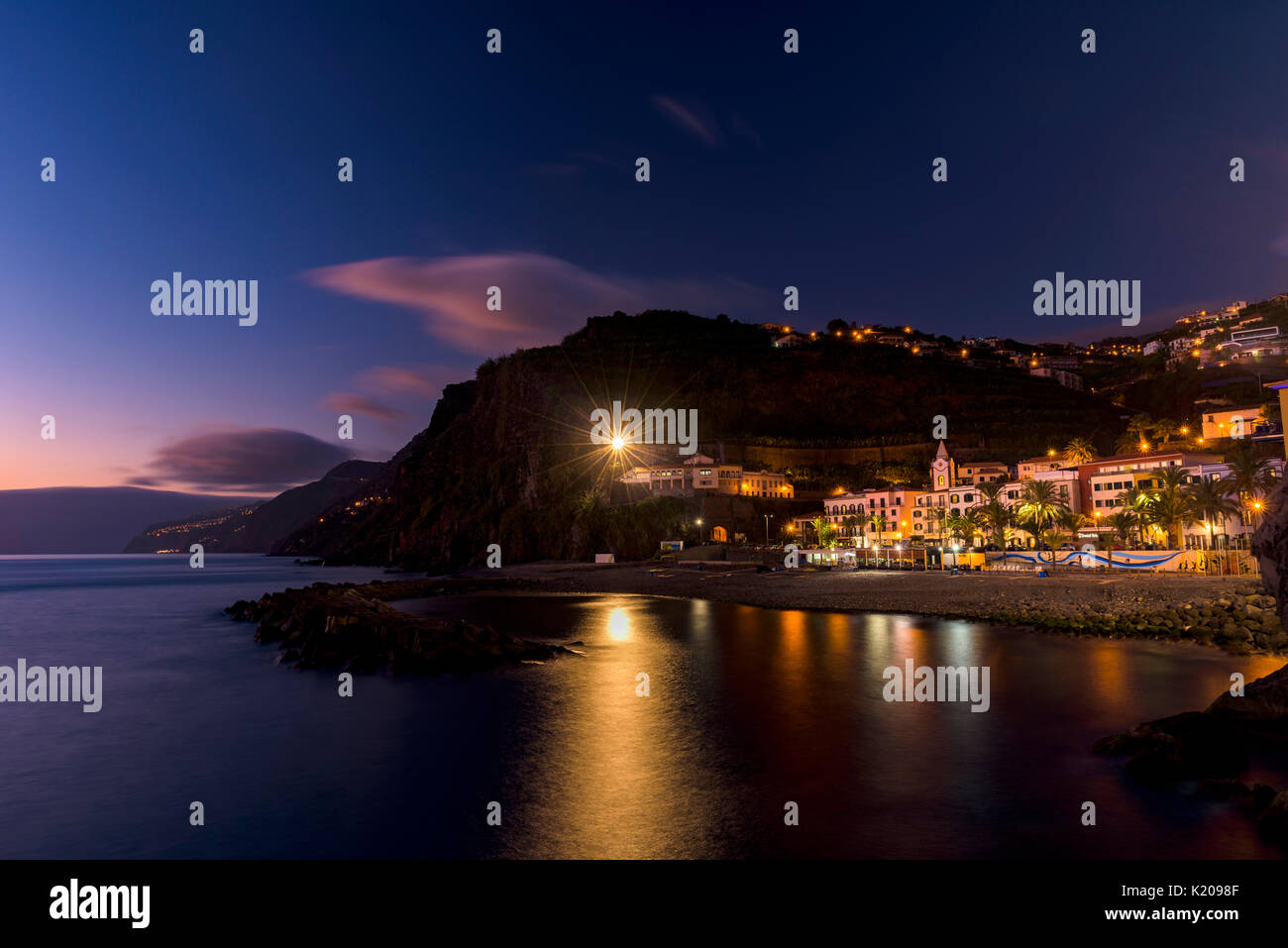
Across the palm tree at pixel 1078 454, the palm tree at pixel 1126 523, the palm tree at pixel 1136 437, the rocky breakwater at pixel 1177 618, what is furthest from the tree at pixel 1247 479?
the palm tree at pixel 1136 437

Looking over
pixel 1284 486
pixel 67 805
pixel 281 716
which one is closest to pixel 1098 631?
pixel 1284 486

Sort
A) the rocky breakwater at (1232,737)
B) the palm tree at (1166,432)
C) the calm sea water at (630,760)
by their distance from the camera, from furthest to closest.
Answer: the palm tree at (1166,432)
the rocky breakwater at (1232,737)
the calm sea water at (630,760)

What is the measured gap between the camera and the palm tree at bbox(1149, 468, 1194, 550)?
2404 inches

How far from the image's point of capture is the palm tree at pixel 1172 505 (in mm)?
61053

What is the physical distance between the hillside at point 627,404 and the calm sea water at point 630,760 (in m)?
90.5

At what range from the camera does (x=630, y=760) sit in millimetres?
17016

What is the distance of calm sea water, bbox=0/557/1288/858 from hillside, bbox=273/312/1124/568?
90.5m

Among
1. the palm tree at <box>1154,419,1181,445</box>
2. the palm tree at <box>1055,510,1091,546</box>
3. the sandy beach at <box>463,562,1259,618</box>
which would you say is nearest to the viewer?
the sandy beach at <box>463,562,1259,618</box>

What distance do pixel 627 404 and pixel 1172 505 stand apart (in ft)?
393

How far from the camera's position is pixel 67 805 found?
15484 millimetres

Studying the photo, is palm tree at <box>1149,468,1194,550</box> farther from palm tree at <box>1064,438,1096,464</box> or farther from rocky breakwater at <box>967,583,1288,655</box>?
palm tree at <box>1064,438,1096,464</box>

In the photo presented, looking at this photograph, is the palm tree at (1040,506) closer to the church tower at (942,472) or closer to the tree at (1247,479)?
the tree at (1247,479)

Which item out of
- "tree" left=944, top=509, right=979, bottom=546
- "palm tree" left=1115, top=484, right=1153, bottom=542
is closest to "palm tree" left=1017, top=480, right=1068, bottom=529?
"palm tree" left=1115, top=484, right=1153, bottom=542

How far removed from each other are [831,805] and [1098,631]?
83.9ft
